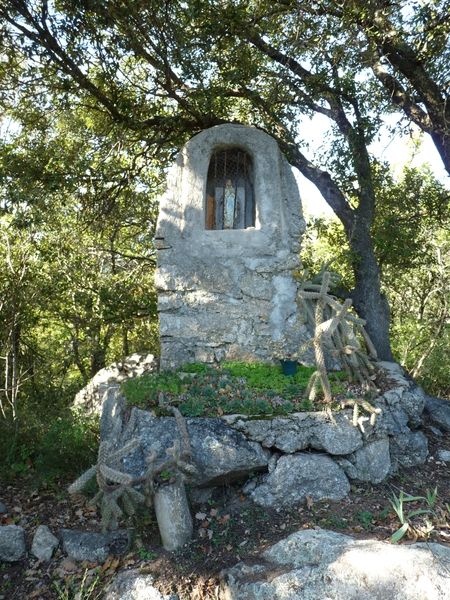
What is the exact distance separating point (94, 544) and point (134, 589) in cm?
84

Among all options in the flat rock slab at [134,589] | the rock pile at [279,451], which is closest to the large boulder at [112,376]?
the rock pile at [279,451]

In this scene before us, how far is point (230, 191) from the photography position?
8156 millimetres

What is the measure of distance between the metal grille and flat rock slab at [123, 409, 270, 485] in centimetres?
357

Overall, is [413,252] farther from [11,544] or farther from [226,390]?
[11,544]

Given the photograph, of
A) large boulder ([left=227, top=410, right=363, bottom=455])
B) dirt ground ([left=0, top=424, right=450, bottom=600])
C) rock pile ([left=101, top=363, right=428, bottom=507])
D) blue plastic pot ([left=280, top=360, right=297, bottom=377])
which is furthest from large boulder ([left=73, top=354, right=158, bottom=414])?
large boulder ([left=227, top=410, right=363, bottom=455])

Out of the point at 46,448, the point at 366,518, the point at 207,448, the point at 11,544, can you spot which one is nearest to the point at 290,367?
the point at 207,448

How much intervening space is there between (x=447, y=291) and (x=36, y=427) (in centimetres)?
910

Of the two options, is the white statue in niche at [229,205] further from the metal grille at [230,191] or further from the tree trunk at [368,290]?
the tree trunk at [368,290]

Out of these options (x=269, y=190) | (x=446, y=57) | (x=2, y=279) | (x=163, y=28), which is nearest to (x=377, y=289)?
(x=269, y=190)

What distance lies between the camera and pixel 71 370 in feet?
38.7

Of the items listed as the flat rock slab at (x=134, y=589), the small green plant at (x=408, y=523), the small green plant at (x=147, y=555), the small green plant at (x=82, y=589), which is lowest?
the small green plant at (x=82, y=589)

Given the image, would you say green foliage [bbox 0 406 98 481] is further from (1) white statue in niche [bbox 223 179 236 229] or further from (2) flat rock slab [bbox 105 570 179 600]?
(1) white statue in niche [bbox 223 179 236 229]

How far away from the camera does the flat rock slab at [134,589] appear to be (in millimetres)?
4148

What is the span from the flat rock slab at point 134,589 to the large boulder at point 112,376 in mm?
4310
